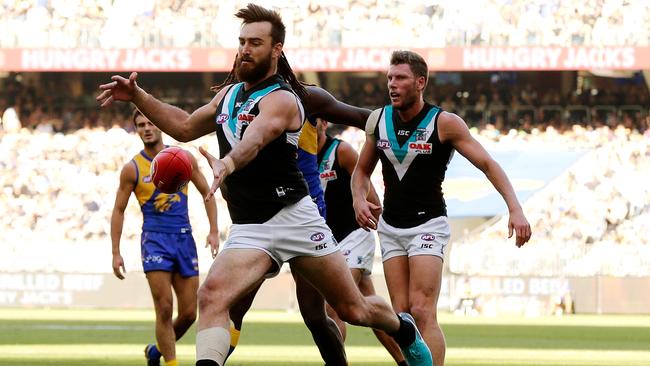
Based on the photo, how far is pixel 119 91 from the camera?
874cm

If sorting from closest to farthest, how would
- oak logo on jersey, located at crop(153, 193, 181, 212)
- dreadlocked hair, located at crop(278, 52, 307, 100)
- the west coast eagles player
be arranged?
dreadlocked hair, located at crop(278, 52, 307, 100), the west coast eagles player, oak logo on jersey, located at crop(153, 193, 181, 212)

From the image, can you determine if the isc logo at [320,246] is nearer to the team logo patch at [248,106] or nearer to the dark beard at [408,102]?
the team logo patch at [248,106]

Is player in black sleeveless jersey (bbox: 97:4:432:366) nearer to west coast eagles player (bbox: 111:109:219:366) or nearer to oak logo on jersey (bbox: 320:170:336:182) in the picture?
oak logo on jersey (bbox: 320:170:336:182)

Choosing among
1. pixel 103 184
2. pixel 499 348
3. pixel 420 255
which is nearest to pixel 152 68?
pixel 103 184

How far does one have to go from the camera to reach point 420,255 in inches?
400

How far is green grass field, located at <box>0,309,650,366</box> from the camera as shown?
1448 cm

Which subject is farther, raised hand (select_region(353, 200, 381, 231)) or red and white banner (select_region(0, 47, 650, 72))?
red and white banner (select_region(0, 47, 650, 72))

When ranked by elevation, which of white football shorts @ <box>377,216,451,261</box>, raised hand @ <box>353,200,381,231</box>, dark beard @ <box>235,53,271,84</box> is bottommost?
white football shorts @ <box>377,216,451,261</box>

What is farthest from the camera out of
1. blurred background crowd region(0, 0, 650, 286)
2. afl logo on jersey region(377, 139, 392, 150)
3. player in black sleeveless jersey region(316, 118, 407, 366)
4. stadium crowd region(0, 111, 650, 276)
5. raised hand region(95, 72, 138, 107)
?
blurred background crowd region(0, 0, 650, 286)

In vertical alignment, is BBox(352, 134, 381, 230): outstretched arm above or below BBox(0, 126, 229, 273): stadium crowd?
above

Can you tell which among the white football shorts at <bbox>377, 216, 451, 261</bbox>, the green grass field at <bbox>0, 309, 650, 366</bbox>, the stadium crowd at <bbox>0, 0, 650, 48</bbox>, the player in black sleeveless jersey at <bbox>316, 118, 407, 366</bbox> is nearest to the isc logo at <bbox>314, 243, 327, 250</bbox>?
the white football shorts at <bbox>377, 216, 451, 261</bbox>

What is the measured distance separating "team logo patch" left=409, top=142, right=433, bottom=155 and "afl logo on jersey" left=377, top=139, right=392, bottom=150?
0.58 feet

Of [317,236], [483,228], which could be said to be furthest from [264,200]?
[483,228]

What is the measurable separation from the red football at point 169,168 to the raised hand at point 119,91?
939 mm
